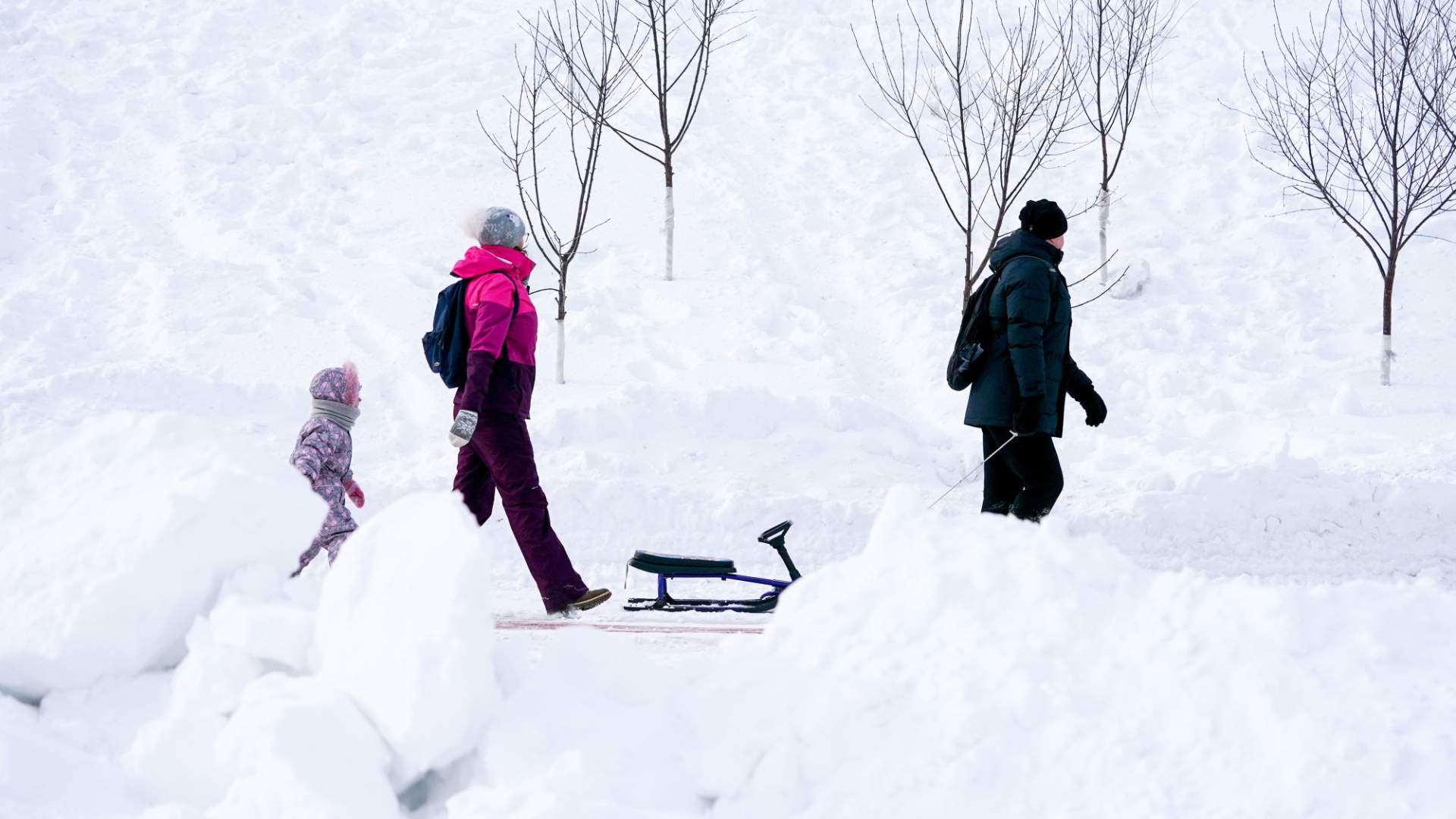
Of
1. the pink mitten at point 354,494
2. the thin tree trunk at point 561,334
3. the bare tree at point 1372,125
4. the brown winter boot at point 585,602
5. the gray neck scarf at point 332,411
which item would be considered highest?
the bare tree at point 1372,125

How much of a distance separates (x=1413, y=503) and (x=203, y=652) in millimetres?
7493

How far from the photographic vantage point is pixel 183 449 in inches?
126

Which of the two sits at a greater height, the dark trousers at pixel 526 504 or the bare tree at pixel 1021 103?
the bare tree at pixel 1021 103

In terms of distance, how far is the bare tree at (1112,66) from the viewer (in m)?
12.6

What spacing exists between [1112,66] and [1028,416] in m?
11.2

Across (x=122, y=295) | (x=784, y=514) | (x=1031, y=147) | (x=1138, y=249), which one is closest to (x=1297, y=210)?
(x=1138, y=249)

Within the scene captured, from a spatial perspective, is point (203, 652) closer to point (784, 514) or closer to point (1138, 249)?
point (784, 514)

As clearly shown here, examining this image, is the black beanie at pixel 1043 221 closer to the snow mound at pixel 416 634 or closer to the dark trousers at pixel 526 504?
the dark trousers at pixel 526 504

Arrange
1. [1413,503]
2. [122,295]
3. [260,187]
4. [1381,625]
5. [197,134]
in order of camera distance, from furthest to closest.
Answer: [197,134] → [260,187] → [122,295] → [1413,503] → [1381,625]

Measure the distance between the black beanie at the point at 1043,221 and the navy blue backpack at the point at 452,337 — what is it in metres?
2.42

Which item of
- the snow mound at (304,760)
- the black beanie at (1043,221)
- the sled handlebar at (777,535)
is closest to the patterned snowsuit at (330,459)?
the sled handlebar at (777,535)

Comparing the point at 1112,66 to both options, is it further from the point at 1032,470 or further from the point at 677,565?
the point at 677,565

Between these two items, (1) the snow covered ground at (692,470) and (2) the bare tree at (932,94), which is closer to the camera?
(1) the snow covered ground at (692,470)

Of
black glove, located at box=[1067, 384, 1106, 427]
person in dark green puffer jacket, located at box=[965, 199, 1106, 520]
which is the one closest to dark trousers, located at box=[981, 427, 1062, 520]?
person in dark green puffer jacket, located at box=[965, 199, 1106, 520]
